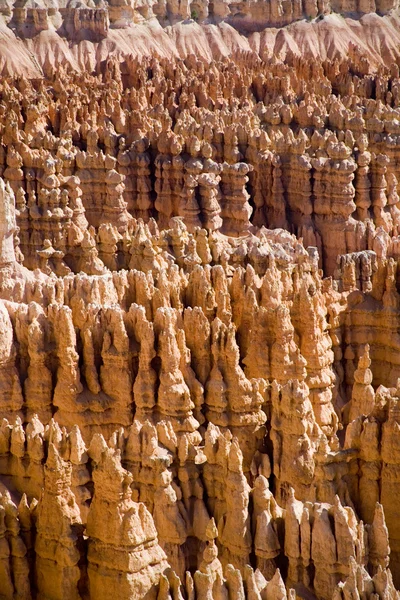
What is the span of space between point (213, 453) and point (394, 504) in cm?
248

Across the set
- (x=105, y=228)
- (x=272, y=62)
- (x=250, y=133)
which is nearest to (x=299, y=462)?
(x=105, y=228)

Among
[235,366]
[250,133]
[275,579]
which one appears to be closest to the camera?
[275,579]

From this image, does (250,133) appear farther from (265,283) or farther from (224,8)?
(224,8)

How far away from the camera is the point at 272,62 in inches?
2921

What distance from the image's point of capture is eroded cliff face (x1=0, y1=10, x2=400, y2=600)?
15.7 m

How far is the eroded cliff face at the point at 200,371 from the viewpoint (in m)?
15.7

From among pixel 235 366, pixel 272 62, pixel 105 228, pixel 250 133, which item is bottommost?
pixel 235 366

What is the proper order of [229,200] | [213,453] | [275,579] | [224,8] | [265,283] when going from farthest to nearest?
[224,8], [229,200], [265,283], [213,453], [275,579]

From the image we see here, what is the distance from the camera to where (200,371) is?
20.9 meters

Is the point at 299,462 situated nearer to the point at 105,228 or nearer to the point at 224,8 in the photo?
the point at 105,228

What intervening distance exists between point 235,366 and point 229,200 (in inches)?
724

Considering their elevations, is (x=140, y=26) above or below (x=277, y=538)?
above

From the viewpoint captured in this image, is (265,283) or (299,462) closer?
(299,462)

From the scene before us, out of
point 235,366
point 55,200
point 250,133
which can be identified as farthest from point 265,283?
point 250,133
